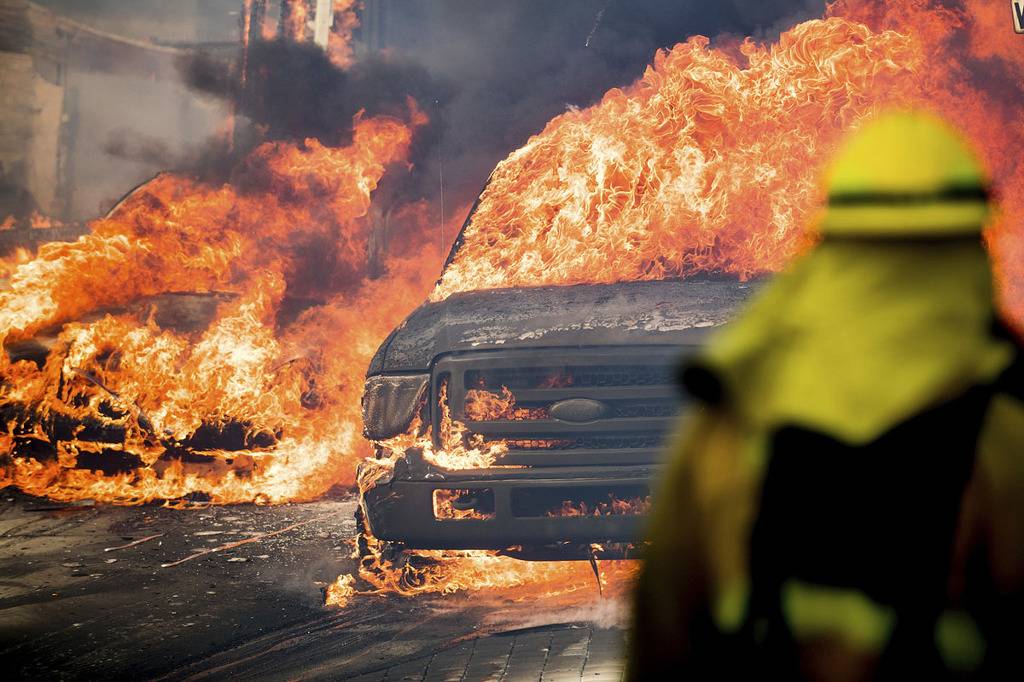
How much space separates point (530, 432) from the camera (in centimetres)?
550

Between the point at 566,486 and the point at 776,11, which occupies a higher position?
the point at 776,11

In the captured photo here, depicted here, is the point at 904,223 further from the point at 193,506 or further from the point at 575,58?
the point at 575,58

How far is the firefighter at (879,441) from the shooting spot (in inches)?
41.3

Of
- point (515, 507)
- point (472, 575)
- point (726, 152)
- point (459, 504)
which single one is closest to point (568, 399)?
point (515, 507)

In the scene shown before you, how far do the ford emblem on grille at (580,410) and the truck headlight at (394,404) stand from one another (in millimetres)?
774

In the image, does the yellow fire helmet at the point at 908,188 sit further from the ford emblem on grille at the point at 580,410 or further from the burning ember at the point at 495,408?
the burning ember at the point at 495,408

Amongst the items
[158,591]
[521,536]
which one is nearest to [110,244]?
[158,591]

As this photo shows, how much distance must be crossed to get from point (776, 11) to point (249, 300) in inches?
245

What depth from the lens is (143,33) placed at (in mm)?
20406

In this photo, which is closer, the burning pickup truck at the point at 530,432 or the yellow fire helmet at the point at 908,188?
the yellow fire helmet at the point at 908,188

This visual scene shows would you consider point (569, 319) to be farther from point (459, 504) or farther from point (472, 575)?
point (472, 575)

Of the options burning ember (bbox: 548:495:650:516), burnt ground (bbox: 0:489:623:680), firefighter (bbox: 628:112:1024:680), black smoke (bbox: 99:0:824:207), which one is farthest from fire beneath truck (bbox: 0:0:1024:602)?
firefighter (bbox: 628:112:1024:680)

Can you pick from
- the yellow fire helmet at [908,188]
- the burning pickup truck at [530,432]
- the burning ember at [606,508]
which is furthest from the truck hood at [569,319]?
the yellow fire helmet at [908,188]

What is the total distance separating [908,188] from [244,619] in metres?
5.13
